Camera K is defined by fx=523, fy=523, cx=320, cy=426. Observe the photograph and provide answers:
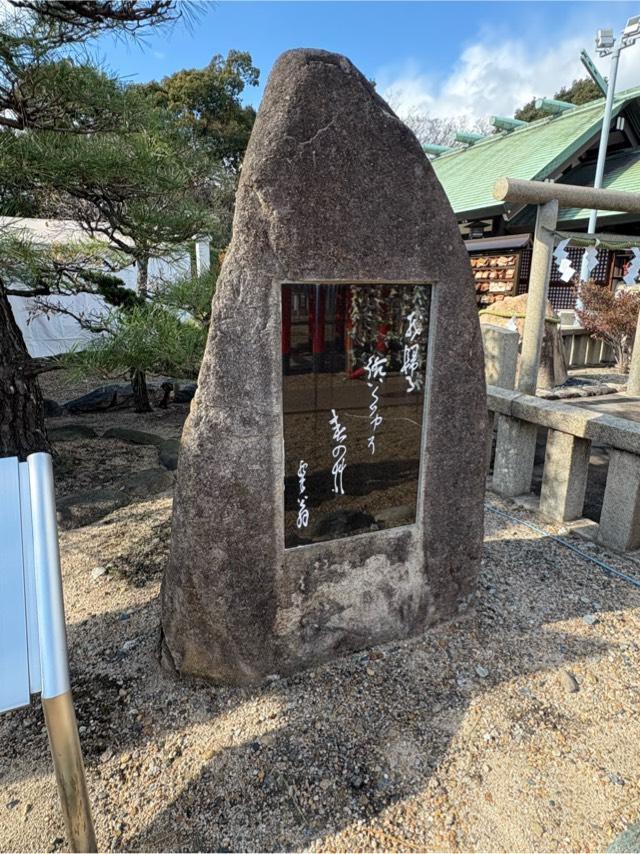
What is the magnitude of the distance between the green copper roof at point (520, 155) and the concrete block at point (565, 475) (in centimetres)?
719

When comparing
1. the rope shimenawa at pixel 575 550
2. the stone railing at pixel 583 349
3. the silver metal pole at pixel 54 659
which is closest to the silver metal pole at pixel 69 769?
the silver metal pole at pixel 54 659

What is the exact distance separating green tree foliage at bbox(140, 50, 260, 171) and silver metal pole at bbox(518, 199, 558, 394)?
1302 cm

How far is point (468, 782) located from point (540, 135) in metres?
13.7

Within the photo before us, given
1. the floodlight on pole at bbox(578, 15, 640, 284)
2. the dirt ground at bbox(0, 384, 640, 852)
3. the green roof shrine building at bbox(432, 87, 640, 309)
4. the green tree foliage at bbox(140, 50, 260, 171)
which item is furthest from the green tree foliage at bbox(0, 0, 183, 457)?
the green tree foliage at bbox(140, 50, 260, 171)

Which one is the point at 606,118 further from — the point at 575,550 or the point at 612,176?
the point at 575,550

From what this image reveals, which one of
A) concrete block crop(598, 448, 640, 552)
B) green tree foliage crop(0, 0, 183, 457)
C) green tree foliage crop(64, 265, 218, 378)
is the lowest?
concrete block crop(598, 448, 640, 552)

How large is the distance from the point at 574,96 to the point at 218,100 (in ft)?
54.1

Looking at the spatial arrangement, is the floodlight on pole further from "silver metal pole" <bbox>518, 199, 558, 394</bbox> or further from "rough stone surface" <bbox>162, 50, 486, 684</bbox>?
"rough stone surface" <bbox>162, 50, 486, 684</bbox>

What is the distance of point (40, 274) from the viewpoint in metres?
3.63

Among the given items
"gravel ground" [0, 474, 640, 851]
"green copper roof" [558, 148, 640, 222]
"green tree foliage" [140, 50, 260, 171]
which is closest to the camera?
"gravel ground" [0, 474, 640, 851]

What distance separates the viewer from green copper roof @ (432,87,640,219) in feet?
34.0

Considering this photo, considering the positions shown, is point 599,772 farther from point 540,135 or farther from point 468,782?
point 540,135

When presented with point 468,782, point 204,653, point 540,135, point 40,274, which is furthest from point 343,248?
point 540,135

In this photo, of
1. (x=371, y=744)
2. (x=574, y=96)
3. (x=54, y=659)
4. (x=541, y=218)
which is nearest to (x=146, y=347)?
(x=54, y=659)
